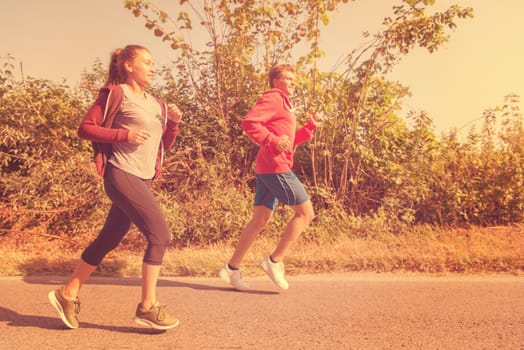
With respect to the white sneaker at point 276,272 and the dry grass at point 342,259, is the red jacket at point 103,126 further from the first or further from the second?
the dry grass at point 342,259

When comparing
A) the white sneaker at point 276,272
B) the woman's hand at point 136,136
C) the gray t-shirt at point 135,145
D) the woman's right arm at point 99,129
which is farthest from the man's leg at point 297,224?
the woman's right arm at point 99,129

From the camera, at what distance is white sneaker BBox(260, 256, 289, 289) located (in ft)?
12.9

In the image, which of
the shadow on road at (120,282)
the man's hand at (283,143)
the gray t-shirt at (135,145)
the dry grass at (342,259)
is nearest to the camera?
the gray t-shirt at (135,145)

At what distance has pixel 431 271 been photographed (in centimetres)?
444

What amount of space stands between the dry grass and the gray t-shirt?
5.89ft

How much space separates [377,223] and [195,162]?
2580 millimetres

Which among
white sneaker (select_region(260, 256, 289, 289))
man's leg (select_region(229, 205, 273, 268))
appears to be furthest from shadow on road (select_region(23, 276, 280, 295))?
man's leg (select_region(229, 205, 273, 268))

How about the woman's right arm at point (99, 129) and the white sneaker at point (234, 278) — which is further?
the white sneaker at point (234, 278)

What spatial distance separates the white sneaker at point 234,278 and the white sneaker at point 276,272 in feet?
0.74

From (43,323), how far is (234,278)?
1496 mm

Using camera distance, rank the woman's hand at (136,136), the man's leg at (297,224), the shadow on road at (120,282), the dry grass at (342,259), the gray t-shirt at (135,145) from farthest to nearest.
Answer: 1. the dry grass at (342,259)
2. the shadow on road at (120,282)
3. the man's leg at (297,224)
4. the gray t-shirt at (135,145)
5. the woman's hand at (136,136)

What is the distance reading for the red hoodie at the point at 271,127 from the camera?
3.89 metres

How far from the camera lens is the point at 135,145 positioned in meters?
3.11

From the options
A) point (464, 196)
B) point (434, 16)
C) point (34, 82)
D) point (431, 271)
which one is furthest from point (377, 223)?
point (34, 82)
